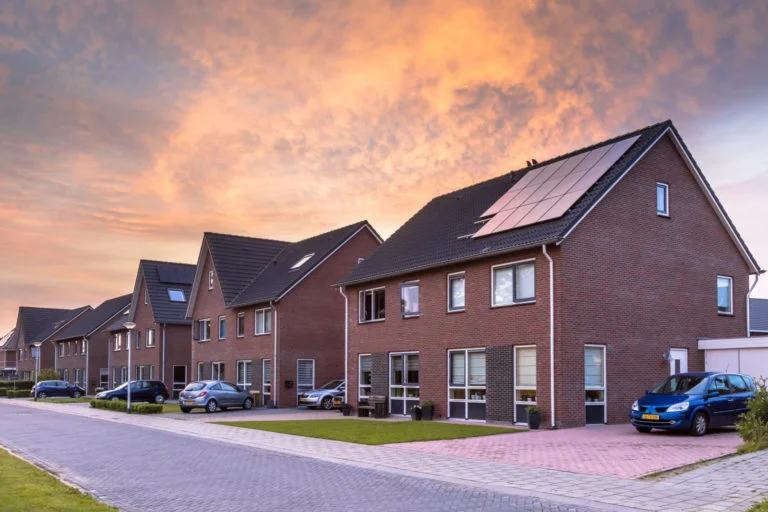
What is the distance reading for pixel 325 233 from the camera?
4481 centimetres

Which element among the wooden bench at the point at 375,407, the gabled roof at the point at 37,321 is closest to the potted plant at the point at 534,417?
the wooden bench at the point at 375,407

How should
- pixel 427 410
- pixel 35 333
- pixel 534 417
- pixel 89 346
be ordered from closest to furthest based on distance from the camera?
pixel 534 417 → pixel 427 410 → pixel 89 346 → pixel 35 333

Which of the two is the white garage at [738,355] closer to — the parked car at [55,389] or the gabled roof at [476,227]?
the gabled roof at [476,227]

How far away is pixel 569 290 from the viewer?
22781 mm

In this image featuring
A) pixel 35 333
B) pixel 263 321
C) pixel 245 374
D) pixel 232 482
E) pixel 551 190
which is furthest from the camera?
pixel 35 333

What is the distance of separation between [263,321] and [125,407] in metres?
8.33

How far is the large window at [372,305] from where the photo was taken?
31125 mm

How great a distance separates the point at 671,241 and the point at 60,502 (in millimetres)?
21120

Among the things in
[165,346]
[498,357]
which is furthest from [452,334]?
[165,346]

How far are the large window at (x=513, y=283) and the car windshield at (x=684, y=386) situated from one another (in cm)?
446

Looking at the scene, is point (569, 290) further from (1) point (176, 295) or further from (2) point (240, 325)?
(1) point (176, 295)

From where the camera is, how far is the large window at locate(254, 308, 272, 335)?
4006 centimetres

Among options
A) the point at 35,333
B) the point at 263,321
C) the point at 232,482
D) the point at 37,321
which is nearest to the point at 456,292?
the point at 232,482

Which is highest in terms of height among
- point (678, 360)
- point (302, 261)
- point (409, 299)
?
point (302, 261)
